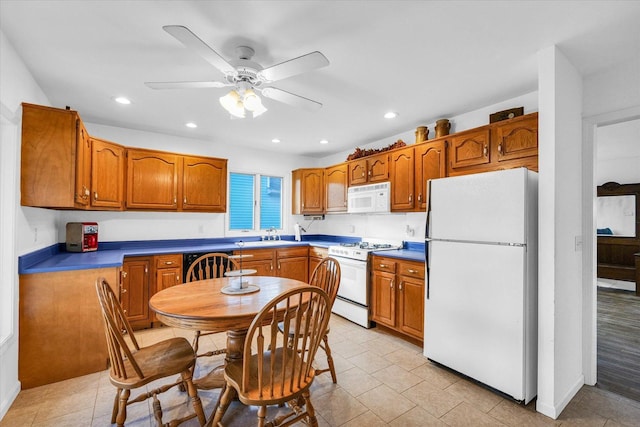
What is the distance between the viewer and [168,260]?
3.45 m

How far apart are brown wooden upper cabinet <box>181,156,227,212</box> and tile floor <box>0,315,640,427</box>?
83.8 inches

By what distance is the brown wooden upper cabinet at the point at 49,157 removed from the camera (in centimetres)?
222

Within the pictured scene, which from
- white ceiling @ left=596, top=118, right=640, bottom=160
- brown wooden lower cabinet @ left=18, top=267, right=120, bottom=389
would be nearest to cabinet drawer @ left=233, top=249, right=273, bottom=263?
brown wooden lower cabinet @ left=18, top=267, right=120, bottom=389

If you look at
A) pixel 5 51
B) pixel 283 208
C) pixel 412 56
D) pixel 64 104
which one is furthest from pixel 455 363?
pixel 64 104

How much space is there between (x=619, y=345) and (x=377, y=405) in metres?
2.89

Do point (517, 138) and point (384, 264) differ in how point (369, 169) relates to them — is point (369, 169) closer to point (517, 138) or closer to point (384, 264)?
point (384, 264)

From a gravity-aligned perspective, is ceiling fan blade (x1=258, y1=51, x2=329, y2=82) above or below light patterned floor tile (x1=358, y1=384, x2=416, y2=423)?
above

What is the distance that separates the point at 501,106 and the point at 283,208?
3526 millimetres

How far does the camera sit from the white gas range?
11.4ft

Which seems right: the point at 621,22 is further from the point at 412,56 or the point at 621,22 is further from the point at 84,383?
the point at 84,383

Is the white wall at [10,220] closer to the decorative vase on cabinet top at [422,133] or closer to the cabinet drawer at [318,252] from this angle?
the cabinet drawer at [318,252]

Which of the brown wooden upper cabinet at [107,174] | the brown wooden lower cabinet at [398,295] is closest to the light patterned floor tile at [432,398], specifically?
the brown wooden lower cabinet at [398,295]

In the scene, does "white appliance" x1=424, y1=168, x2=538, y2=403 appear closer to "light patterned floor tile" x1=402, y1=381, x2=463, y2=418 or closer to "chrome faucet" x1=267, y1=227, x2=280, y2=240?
"light patterned floor tile" x1=402, y1=381, x2=463, y2=418

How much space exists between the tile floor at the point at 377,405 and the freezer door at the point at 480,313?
17cm
